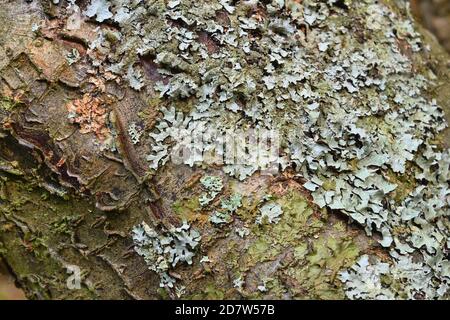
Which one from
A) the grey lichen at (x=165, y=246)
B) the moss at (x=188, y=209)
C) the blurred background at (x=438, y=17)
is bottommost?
the blurred background at (x=438, y=17)

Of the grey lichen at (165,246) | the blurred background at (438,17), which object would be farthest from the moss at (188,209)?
the blurred background at (438,17)

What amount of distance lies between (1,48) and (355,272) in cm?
121

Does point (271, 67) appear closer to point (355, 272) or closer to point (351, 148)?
point (351, 148)

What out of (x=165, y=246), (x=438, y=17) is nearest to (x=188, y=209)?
(x=165, y=246)

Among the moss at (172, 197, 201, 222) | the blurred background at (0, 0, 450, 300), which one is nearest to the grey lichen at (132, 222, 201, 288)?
the moss at (172, 197, 201, 222)

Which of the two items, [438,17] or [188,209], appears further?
[438,17]

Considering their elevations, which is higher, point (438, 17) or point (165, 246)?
point (165, 246)

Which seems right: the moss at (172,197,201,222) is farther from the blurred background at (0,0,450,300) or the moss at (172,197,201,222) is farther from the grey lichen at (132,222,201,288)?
the blurred background at (0,0,450,300)

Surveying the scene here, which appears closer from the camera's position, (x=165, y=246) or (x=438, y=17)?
(x=165, y=246)

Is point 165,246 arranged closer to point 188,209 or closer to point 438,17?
point 188,209

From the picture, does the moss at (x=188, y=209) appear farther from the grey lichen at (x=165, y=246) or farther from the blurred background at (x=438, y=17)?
the blurred background at (x=438, y=17)

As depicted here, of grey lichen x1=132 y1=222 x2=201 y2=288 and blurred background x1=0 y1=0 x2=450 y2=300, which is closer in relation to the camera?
grey lichen x1=132 y1=222 x2=201 y2=288

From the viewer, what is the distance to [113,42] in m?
1.59

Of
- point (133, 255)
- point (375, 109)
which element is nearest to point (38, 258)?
point (133, 255)
